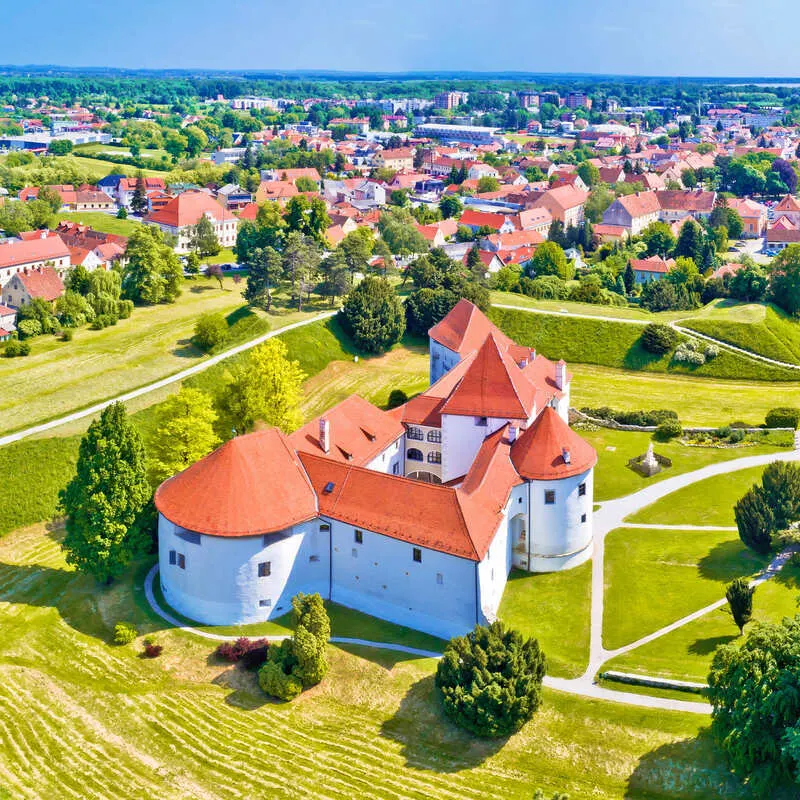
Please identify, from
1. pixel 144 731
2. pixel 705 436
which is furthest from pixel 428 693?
pixel 705 436

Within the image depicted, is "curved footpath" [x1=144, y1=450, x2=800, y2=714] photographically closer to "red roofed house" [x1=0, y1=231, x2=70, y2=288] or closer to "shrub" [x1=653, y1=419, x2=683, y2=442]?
"shrub" [x1=653, y1=419, x2=683, y2=442]

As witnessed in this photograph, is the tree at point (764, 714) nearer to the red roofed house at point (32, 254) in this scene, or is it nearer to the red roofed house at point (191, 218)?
the red roofed house at point (32, 254)

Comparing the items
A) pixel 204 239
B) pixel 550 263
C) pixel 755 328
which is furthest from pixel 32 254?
pixel 755 328

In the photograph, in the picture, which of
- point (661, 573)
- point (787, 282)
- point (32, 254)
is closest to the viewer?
point (661, 573)

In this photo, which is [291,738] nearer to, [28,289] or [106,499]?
[106,499]

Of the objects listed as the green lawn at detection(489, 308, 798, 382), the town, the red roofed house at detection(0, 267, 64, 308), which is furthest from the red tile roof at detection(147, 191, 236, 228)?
the green lawn at detection(489, 308, 798, 382)

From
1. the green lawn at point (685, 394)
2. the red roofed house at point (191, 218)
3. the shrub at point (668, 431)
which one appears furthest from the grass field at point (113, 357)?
the shrub at point (668, 431)
